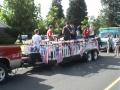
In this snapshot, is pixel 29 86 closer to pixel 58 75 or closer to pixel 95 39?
pixel 58 75

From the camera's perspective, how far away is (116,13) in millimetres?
68250

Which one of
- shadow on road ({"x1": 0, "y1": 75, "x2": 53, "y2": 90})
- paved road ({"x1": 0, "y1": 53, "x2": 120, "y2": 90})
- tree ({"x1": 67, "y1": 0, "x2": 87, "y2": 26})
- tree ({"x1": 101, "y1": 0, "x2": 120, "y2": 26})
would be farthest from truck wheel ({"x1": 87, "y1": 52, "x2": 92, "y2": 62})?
tree ({"x1": 67, "y1": 0, "x2": 87, "y2": 26})

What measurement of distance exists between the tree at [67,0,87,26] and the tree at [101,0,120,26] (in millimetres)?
22940

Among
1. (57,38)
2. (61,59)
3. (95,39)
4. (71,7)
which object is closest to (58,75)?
(61,59)

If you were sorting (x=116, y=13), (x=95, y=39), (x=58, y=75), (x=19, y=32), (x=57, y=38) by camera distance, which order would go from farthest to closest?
1. (x=116, y=13)
2. (x=19, y=32)
3. (x=95, y=39)
4. (x=57, y=38)
5. (x=58, y=75)

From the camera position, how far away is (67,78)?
13.7 meters

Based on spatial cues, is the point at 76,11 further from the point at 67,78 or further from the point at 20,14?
the point at 67,78

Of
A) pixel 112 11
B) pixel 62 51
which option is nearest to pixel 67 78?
pixel 62 51

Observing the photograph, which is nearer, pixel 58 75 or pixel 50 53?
pixel 58 75

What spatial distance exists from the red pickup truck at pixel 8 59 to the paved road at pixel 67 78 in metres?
0.43

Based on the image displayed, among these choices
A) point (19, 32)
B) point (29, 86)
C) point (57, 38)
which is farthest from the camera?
point (19, 32)

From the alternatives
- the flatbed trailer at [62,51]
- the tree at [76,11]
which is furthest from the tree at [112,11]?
the flatbed trailer at [62,51]

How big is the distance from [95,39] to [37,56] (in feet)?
19.7

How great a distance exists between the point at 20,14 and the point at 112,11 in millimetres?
26852
